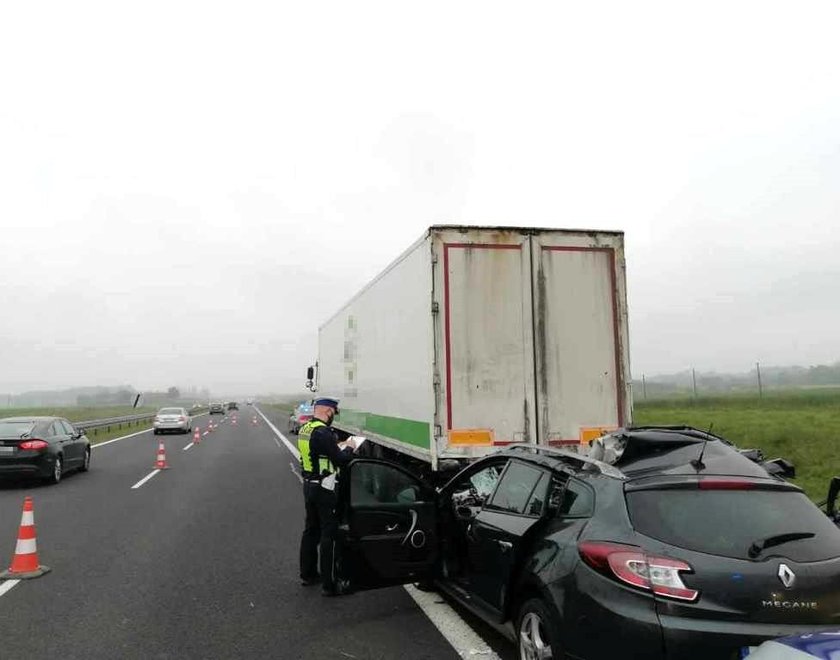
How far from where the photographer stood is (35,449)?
42.7 ft

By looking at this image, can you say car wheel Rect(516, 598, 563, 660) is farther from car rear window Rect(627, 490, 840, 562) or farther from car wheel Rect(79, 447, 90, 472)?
car wheel Rect(79, 447, 90, 472)

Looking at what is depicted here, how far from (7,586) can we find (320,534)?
3009mm

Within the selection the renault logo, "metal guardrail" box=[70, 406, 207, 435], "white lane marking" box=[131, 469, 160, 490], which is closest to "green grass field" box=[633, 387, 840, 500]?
the renault logo

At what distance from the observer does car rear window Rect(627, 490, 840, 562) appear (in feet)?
10.5

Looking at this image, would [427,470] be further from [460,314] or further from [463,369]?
[460,314]

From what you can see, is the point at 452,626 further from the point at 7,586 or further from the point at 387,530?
the point at 7,586

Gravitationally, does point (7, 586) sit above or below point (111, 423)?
below

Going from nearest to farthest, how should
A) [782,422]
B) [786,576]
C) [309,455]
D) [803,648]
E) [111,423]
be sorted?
[803,648] < [786,576] < [309,455] < [782,422] < [111,423]

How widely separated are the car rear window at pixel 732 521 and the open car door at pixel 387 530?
2173mm

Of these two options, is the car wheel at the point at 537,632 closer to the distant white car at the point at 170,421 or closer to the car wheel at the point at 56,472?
the car wheel at the point at 56,472

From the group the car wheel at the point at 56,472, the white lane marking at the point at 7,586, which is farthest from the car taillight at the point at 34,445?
the white lane marking at the point at 7,586

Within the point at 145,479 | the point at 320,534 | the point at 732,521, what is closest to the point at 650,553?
the point at 732,521

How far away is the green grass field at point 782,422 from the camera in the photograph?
1245 cm

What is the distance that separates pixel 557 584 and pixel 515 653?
125cm
